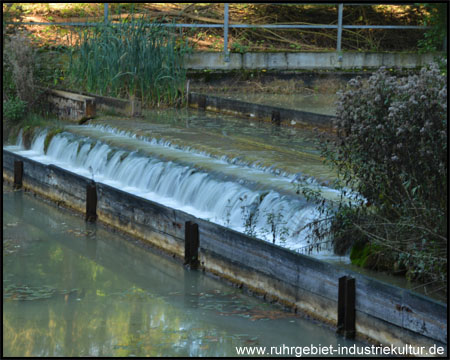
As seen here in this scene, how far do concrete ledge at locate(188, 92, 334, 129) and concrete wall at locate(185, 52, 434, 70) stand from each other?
3190 millimetres

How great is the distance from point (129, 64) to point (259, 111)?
8.15 ft

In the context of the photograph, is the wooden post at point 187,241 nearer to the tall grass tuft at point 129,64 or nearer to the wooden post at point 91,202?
the wooden post at point 91,202

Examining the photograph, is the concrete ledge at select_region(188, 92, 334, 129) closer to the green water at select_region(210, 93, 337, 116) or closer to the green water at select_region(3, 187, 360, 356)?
the green water at select_region(210, 93, 337, 116)

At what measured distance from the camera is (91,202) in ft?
35.5

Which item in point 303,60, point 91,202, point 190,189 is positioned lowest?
point 91,202

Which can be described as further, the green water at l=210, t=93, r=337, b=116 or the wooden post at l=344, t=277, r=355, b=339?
the green water at l=210, t=93, r=337, b=116

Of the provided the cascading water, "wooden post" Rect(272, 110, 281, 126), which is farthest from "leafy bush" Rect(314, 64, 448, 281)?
"wooden post" Rect(272, 110, 281, 126)

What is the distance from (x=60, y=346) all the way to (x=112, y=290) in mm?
1499

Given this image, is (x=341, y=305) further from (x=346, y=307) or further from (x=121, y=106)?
(x=121, y=106)

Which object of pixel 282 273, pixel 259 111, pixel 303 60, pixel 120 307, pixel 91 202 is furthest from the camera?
pixel 303 60

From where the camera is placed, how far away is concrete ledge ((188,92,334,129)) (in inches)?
579

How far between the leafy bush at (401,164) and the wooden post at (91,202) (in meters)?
3.82

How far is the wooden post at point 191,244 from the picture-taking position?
875cm

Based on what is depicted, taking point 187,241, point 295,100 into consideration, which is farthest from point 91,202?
point 295,100
